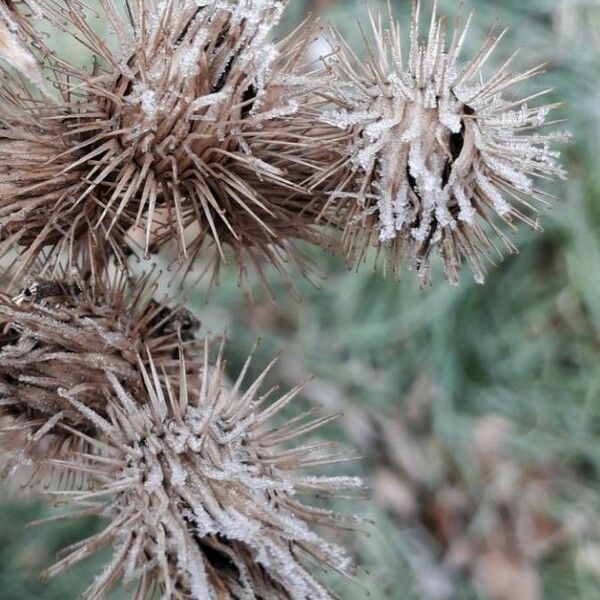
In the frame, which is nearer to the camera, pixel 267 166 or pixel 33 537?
pixel 267 166

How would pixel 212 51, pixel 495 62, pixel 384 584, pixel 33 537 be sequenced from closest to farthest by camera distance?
pixel 212 51 < pixel 33 537 < pixel 384 584 < pixel 495 62

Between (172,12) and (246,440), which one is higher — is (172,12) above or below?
above

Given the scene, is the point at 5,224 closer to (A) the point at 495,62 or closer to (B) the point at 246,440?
(B) the point at 246,440

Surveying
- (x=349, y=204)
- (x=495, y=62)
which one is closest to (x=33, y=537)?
(x=349, y=204)

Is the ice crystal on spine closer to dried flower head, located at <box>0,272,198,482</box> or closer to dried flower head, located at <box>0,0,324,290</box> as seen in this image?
dried flower head, located at <box>0,0,324,290</box>

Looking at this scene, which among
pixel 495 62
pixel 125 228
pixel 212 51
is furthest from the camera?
pixel 495 62

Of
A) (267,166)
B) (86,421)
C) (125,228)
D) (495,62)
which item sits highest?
(495,62)

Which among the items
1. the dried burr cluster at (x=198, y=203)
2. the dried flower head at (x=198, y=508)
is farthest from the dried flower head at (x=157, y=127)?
the dried flower head at (x=198, y=508)

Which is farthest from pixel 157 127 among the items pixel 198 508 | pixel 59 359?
pixel 198 508
